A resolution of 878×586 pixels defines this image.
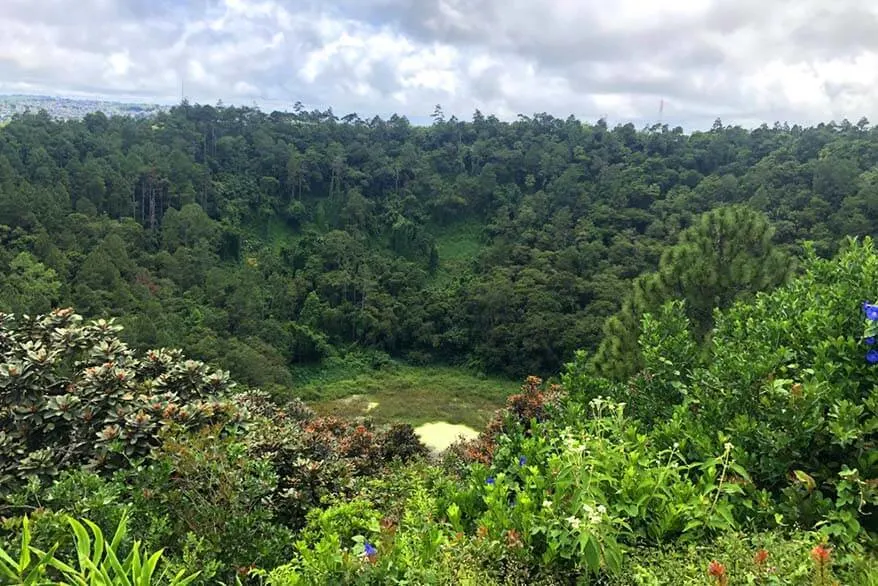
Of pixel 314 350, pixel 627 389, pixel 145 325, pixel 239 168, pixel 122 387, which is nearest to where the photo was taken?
pixel 627 389

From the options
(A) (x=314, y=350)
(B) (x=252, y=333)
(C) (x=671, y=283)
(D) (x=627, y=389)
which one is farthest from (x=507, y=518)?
(A) (x=314, y=350)

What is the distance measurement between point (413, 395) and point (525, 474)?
56.0 feet

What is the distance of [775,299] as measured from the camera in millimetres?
3188

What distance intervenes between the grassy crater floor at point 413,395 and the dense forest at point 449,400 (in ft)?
1.58

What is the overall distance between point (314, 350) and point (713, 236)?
51.9 feet

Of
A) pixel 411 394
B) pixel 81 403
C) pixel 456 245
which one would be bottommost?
pixel 411 394

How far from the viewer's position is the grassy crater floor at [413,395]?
1708 cm

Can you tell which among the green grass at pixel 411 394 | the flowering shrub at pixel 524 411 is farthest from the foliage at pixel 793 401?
the green grass at pixel 411 394

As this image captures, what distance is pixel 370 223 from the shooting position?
28.9 m

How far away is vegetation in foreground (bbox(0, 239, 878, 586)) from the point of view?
1.66 metres

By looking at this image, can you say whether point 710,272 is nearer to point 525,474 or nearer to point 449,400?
point 525,474

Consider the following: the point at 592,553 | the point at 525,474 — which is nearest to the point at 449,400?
the point at 525,474

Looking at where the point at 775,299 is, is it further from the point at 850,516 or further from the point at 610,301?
the point at 610,301

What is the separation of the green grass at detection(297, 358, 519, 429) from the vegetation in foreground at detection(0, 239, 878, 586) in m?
12.9
